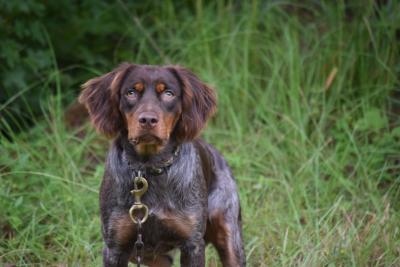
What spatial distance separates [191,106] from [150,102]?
0.37 meters

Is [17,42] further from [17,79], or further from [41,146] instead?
[41,146]

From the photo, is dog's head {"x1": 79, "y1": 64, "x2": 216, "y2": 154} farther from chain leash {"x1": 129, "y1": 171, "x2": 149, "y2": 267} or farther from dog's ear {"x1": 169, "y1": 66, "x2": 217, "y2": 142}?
chain leash {"x1": 129, "y1": 171, "x2": 149, "y2": 267}

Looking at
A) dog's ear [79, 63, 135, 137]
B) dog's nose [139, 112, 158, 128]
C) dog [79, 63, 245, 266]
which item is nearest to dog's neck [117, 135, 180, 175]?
dog [79, 63, 245, 266]

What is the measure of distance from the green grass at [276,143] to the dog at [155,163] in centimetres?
90

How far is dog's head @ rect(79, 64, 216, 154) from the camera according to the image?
13.8 feet

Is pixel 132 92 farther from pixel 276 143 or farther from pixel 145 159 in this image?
pixel 276 143

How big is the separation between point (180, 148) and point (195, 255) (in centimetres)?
64

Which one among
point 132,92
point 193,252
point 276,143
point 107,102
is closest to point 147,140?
point 132,92

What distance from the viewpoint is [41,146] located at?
6.67 m

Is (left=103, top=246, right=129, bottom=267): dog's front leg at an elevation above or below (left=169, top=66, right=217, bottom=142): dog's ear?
below

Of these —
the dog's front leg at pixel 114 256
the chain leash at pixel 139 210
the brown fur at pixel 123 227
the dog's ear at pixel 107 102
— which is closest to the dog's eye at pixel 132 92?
the dog's ear at pixel 107 102

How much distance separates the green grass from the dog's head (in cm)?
121

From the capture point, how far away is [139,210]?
14.3ft

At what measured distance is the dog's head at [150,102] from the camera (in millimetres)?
4191
